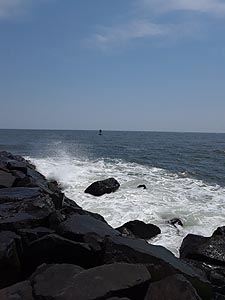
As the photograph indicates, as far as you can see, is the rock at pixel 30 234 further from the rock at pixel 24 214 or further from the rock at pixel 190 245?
the rock at pixel 190 245

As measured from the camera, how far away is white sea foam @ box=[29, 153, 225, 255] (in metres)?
9.12

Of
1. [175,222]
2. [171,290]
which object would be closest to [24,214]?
[171,290]

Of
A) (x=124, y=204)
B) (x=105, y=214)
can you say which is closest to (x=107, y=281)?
(x=105, y=214)

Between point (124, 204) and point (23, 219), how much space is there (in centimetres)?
664

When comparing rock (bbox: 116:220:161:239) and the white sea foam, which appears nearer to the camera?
rock (bbox: 116:220:161:239)

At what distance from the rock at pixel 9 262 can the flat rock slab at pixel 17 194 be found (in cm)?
212

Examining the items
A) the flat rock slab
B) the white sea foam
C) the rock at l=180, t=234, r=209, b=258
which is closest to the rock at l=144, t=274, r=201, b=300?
the rock at l=180, t=234, r=209, b=258

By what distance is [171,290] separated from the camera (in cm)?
344

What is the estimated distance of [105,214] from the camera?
9906 millimetres

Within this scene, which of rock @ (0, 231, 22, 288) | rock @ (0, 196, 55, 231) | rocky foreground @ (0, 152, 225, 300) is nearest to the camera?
rocky foreground @ (0, 152, 225, 300)

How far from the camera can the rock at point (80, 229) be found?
4.41 metres

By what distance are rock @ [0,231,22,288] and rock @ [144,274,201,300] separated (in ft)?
4.79

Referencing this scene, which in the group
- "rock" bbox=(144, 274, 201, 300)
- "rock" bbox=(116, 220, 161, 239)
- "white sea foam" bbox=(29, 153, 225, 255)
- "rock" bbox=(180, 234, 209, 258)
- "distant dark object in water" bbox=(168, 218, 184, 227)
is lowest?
"white sea foam" bbox=(29, 153, 225, 255)

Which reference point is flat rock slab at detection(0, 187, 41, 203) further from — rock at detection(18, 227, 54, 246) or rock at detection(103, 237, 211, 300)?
rock at detection(103, 237, 211, 300)
